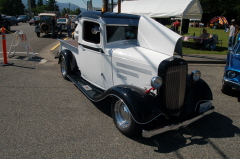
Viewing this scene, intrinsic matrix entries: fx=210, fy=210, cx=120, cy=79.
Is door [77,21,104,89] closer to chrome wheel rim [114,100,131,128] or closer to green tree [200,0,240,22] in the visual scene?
chrome wheel rim [114,100,131,128]

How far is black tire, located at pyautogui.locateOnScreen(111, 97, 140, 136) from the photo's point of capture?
3418mm

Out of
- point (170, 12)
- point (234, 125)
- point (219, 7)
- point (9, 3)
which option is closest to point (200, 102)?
point (234, 125)

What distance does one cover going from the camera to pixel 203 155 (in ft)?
10.4

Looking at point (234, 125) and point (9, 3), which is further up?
point (9, 3)

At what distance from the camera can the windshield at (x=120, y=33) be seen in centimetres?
A: 459

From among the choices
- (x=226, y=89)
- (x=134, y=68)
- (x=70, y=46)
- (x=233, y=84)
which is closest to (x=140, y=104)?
(x=134, y=68)

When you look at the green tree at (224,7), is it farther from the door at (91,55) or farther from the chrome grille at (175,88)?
the chrome grille at (175,88)

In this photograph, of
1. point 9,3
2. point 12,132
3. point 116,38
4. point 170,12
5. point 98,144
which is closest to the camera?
point 98,144

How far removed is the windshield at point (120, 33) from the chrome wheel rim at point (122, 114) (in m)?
1.55

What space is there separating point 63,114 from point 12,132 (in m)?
1.03

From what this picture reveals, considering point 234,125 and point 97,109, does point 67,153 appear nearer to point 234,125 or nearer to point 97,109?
point 97,109

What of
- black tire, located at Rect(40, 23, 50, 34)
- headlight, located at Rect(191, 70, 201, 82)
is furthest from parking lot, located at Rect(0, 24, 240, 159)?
black tire, located at Rect(40, 23, 50, 34)

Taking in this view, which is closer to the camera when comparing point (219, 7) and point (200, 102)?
point (200, 102)

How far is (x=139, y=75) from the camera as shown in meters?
3.92
